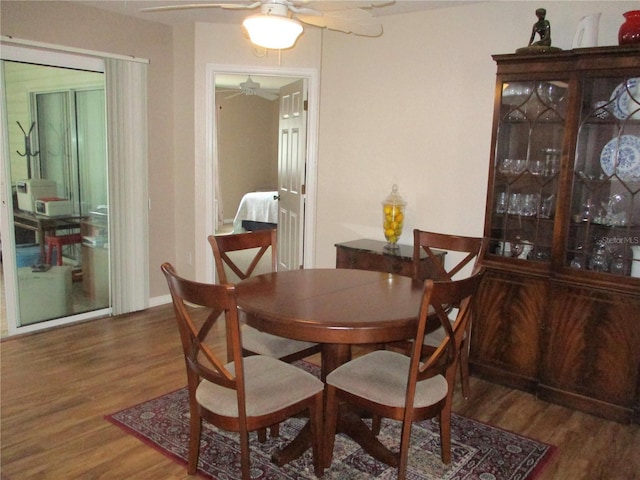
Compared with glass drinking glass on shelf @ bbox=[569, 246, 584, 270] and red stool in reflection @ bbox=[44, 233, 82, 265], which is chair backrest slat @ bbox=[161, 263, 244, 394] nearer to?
glass drinking glass on shelf @ bbox=[569, 246, 584, 270]

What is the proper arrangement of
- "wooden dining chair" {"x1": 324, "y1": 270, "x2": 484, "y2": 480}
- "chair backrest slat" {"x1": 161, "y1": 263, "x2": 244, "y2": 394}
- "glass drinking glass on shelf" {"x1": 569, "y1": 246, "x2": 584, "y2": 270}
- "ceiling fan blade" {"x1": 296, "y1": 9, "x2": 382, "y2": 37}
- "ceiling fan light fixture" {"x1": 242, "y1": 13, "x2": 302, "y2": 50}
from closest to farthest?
1. "chair backrest slat" {"x1": 161, "y1": 263, "x2": 244, "y2": 394}
2. "wooden dining chair" {"x1": 324, "y1": 270, "x2": 484, "y2": 480}
3. "ceiling fan light fixture" {"x1": 242, "y1": 13, "x2": 302, "y2": 50}
4. "ceiling fan blade" {"x1": 296, "y1": 9, "x2": 382, "y2": 37}
5. "glass drinking glass on shelf" {"x1": 569, "y1": 246, "x2": 584, "y2": 270}

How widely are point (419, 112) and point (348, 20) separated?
152cm

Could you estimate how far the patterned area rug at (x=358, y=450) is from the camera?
2.36 meters

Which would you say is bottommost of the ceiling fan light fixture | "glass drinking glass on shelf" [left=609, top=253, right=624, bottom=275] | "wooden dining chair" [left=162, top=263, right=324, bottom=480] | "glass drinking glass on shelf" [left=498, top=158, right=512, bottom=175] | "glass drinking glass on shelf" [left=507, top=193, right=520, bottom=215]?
"wooden dining chair" [left=162, top=263, right=324, bottom=480]

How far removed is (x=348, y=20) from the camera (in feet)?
8.43

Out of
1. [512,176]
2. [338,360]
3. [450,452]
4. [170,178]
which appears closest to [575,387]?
[450,452]

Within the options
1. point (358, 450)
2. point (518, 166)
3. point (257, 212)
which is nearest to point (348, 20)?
point (518, 166)

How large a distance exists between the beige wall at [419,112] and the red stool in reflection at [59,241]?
2073 mm

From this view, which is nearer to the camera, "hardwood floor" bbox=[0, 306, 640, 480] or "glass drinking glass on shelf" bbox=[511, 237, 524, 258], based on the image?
"hardwood floor" bbox=[0, 306, 640, 480]

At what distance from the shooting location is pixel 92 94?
4285 mm

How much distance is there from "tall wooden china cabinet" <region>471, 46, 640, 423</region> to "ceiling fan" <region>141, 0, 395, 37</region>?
1.00 m

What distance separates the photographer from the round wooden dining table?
2.07 m

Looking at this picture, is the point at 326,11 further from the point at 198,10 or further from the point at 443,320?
the point at 198,10

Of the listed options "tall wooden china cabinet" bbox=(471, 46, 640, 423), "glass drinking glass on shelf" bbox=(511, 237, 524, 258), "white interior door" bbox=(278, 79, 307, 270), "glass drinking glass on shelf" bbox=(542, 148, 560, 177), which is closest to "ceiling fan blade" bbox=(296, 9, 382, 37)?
"tall wooden china cabinet" bbox=(471, 46, 640, 423)
